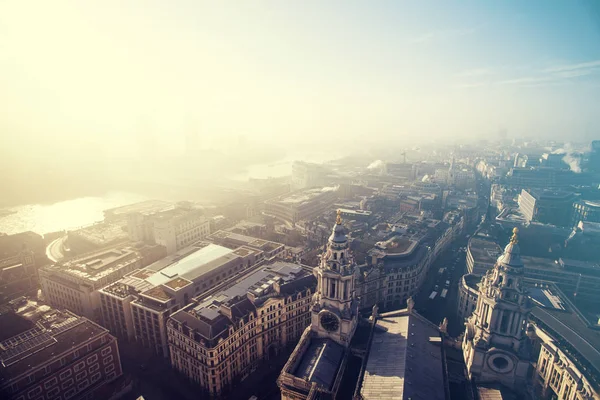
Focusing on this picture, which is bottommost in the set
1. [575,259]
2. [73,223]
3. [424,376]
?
[73,223]

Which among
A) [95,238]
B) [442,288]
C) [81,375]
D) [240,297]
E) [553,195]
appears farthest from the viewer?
[553,195]

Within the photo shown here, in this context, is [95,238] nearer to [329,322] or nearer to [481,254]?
[329,322]

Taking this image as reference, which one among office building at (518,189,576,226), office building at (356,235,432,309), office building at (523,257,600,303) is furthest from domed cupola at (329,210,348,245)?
office building at (518,189,576,226)

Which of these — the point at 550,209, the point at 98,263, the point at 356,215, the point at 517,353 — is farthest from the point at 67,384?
the point at 550,209

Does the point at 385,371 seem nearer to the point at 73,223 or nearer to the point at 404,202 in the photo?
the point at 404,202

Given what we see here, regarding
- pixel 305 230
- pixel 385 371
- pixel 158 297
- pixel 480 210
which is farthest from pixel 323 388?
pixel 480 210

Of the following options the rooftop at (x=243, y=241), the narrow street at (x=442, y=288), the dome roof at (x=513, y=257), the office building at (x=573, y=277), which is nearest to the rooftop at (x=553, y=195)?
the narrow street at (x=442, y=288)
